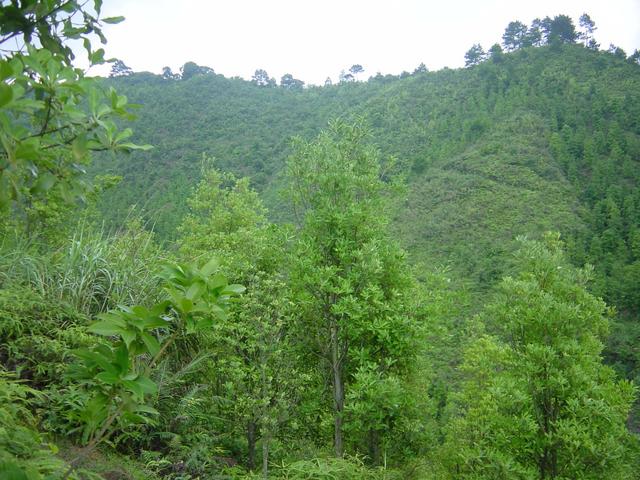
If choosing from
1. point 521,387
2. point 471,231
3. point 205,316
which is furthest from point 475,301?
point 205,316

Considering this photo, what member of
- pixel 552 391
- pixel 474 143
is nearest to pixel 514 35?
pixel 474 143

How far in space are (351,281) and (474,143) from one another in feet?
137

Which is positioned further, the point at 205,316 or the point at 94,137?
the point at 205,316

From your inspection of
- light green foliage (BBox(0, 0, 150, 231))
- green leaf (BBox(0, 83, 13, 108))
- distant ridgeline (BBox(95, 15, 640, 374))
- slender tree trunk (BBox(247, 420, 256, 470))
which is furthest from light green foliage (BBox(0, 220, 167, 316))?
distant ridgeline (BBox(95, 15, 640, 374))

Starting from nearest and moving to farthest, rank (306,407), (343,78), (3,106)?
(3,106) < (306,407) < (343,78)

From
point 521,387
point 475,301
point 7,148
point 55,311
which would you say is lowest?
point 475,301

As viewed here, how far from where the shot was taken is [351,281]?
6.29 m

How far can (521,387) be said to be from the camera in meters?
6.67

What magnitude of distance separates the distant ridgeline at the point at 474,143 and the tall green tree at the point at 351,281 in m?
12.2

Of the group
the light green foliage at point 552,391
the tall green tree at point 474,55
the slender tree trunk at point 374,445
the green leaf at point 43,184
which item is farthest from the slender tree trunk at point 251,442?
the tall green tree at point 474,55

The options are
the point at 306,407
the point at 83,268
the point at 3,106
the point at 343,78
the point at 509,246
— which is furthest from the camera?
the point at 343,78

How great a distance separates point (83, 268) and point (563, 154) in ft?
139

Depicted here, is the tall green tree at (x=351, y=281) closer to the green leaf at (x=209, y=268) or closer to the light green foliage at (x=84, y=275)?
the light green foliage at (x=84, y=275)

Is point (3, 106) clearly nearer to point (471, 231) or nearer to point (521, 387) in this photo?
point (521, 387)
